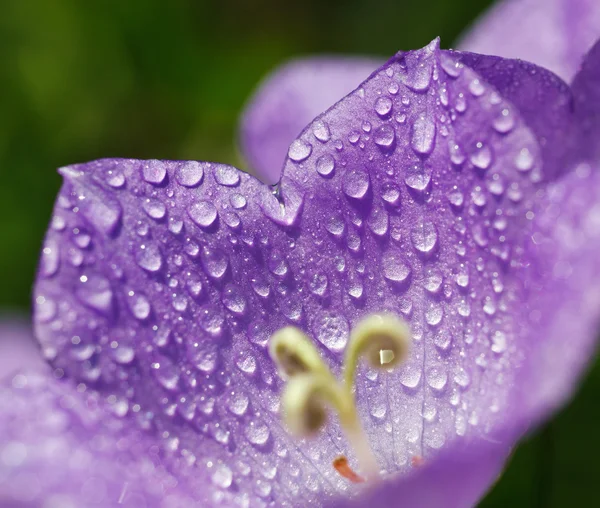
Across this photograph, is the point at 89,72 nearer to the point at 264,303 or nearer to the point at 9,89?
the point at 9,89

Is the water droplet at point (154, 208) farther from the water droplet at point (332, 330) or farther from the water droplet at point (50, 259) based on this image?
the water droplet at point (332, 330)

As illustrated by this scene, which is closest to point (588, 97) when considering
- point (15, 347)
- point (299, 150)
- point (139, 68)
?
point (299, 150)

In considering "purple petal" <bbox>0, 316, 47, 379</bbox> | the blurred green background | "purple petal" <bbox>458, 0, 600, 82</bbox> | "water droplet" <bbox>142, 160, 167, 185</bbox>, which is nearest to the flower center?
"water droplet" <bbox>142, 160, 167, 185</bbox>

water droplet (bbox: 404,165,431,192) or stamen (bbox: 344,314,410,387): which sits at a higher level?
water droplet (bbox: 404,165,431,192)

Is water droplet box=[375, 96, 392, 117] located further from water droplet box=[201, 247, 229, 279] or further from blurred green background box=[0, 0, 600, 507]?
blurred green background box=[0, 0, 600, 507]

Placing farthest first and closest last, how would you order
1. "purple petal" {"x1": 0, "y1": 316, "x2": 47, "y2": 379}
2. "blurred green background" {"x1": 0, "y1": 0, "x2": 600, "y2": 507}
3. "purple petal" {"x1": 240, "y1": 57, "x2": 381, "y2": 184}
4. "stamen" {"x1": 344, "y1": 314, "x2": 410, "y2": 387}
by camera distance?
1. "blurred green background" {"x1": 0, "y1": 0, "x2": 600, "y2": 507}
2. "purple petal" {"x1": 0, "y1": 316, "x2": 47, "y2": 379}
3. "purple petal" {"x1": 240, "y1": 57, "x2": 381, "y2": 184}
4. "stamen" {"x1": 344, "y1": 314, "x2": 410, "y2": 387}

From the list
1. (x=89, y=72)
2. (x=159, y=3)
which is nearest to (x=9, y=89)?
(x=89, y=72)

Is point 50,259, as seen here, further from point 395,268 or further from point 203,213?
point 395,268
